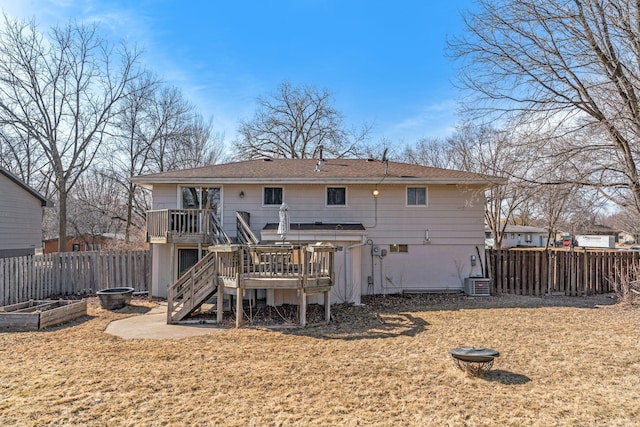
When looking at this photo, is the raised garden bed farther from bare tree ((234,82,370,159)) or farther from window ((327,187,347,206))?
bare tree ((234,82,370,159))

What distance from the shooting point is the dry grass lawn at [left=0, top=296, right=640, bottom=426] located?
4133 millimetres

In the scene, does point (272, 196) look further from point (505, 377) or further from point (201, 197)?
point (505, 377)

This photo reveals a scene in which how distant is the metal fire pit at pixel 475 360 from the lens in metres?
5.14

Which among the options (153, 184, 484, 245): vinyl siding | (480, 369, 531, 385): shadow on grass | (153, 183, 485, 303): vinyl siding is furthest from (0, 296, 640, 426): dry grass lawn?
(153, 184, 484, 245): vinyl siding

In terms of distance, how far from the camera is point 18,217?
15.0 meters

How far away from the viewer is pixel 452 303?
11.3 meters

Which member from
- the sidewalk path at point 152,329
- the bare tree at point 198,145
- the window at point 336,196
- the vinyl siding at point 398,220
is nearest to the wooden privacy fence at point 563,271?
the vinyl siding at point 398,220

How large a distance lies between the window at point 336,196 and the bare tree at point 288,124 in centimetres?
1757

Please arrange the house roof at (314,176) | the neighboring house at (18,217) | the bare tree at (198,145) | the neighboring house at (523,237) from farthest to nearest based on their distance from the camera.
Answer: the neighboring house at (523,237) → the bare tree at (198,145) → the neighboring house at (18,217) → the house roof at (314,176)

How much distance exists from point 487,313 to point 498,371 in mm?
4604

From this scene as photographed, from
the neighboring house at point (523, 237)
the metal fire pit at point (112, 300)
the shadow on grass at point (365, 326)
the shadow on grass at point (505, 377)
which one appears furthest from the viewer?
the neighboring house at point (523, 237)

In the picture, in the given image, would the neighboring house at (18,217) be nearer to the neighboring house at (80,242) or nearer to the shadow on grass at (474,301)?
the shadow on grass at (474,301)

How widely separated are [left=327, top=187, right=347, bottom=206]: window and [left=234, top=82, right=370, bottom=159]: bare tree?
57.6ft

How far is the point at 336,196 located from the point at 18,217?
13312 millimetres
